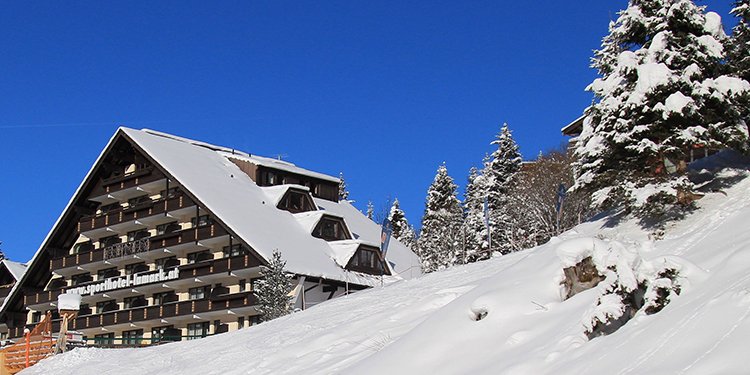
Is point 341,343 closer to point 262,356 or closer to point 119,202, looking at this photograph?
point 262,356

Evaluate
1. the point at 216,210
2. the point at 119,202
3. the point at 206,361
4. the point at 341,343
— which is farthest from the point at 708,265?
the point at 119,202

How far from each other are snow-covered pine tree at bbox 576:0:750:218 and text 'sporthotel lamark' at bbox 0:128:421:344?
86.5 ft

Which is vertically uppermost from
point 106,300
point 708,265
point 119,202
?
point 119,202

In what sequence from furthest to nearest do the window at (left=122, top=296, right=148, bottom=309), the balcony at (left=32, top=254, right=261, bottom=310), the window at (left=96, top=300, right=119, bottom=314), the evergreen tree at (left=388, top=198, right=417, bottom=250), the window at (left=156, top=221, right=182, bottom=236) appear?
1. the evergreen tree at (left=388, top=198, right=417, bottom=250)
2. the window at (left=96, top=300, right=119, bottom=314)
3. the window at (left=122, top=296, right=148, bottom=309)
4. the window at (left=156, top=221, right=182, bottom=236)
5. the balcony at (left=32, top=254, right=261, bottom=310)

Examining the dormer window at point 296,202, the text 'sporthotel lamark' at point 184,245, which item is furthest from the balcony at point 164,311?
the dormer window at point 296,202

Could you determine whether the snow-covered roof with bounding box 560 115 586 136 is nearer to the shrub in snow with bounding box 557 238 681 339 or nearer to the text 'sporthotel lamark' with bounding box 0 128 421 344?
the text 'sporthotel lamark' with bounding box 0 128 421 344

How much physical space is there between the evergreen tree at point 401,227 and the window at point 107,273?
30.6 m

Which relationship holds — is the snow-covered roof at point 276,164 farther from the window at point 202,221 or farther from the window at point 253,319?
the window at point 253,319

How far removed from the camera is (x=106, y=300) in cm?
5644

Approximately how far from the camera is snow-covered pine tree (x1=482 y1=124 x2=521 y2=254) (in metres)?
59.3

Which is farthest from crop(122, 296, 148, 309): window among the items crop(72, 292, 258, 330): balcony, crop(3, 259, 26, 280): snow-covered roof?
crop(3, 259, 26, 280): snow-covered roof

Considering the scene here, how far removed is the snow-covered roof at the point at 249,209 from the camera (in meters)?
48.4

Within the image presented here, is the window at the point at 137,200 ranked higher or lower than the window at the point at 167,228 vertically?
higher

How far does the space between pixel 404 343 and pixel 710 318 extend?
5172 mm
